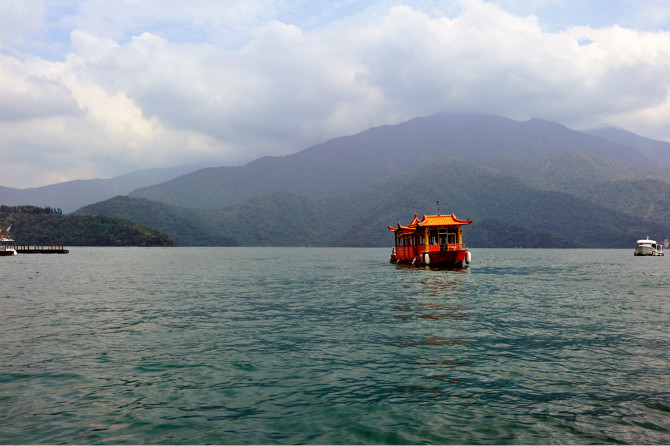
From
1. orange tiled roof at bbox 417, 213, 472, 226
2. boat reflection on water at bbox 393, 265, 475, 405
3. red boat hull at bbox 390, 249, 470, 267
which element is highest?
orange tiled roof at bbox 417, 213, 472, 226

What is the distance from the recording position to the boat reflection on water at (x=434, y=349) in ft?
34.8

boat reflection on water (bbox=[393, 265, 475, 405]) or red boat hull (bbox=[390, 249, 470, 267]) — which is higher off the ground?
red boat hull (bbox=[390, 249, 470, 267])

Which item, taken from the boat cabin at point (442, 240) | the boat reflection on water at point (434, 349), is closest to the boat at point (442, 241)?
the boat cabin at point (442, 240)

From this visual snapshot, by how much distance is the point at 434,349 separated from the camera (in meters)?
15.3

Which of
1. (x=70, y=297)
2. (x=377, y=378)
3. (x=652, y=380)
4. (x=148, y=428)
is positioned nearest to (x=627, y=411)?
(x=652, y=380)

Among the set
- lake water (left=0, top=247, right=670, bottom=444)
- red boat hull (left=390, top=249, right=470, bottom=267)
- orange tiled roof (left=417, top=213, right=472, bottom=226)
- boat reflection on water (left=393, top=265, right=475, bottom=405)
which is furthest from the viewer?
red boat hull (left=390, top=249, right=470, bottom=267)

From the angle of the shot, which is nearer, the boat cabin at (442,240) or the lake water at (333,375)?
the lake water at (333,375)

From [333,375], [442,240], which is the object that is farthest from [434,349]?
[442,240]

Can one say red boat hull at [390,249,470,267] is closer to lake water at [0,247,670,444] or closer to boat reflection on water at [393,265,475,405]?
boat reflection on water at [393,265,475,405]

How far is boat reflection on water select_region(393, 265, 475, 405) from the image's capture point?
10.6 meters

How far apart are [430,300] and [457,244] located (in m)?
34.4

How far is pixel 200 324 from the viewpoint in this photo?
20281mm

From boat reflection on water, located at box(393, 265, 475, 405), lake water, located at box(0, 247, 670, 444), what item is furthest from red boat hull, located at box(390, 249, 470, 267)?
lake water, located at box(0, 247, 670, 444)

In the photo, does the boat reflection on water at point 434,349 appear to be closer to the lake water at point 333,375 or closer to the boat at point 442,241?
the lake water at point 333,375
